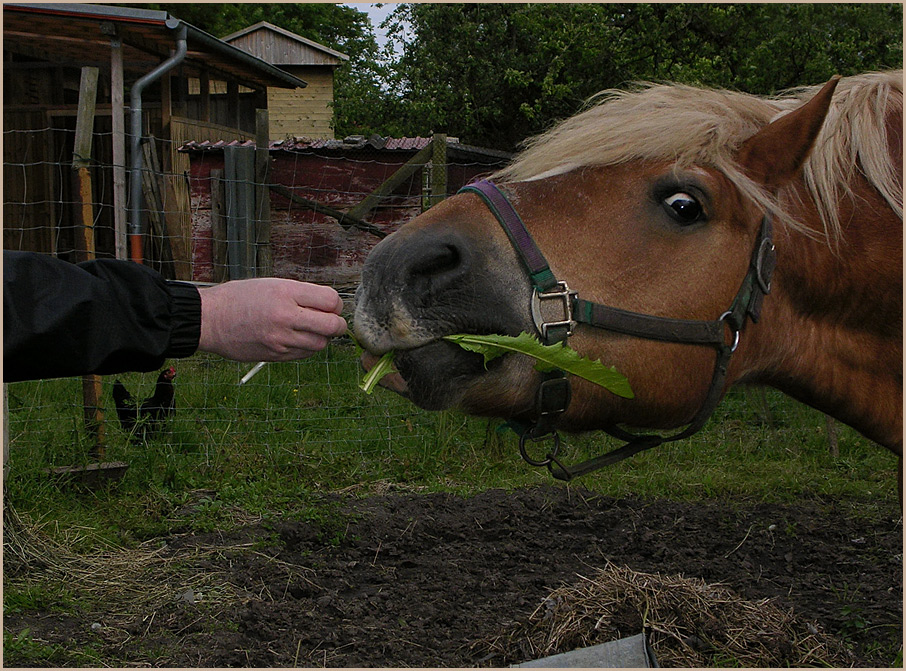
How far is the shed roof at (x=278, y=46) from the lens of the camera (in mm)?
22173

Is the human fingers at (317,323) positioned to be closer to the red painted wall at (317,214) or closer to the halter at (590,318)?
the halter at (590,318)

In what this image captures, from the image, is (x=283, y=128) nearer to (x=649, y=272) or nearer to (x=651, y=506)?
(x=651, y=506)

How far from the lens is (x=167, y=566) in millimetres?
3383

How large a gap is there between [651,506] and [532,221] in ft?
8.98

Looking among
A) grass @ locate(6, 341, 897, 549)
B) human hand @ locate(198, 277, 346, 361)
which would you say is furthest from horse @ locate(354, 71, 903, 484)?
grass @ locate(6, 341, 897, 549)

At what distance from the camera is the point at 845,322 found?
6.63ft

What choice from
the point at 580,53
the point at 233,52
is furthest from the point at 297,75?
the point at 233,52

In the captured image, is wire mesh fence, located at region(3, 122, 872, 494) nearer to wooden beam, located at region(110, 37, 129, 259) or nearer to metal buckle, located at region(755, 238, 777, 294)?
wooden beam, located at region(110, 37, 129, 259)

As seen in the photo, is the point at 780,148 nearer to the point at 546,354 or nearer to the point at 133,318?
the point at 546,354

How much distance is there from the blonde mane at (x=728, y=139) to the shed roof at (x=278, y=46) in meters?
21.6

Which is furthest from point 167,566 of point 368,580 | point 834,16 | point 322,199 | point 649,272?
point 834,16

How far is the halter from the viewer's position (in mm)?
1750

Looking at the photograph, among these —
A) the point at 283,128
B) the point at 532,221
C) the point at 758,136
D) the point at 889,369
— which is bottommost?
the point at 889,369

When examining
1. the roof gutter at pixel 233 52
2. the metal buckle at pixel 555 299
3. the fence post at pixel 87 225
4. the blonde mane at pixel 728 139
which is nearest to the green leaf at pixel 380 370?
the metal buckle at pixel 555 299
